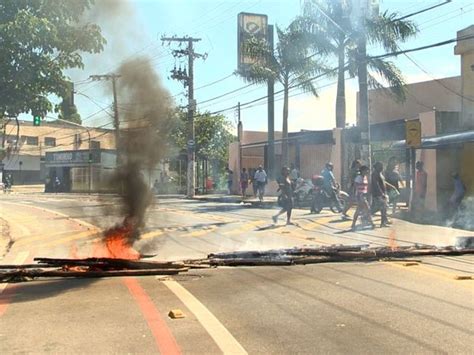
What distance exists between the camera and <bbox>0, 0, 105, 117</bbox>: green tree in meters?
8.02

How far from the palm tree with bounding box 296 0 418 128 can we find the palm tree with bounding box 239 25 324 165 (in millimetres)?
2404

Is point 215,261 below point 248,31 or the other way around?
below

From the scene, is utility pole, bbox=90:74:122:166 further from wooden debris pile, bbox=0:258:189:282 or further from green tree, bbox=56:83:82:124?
wooden debris pile, bbox=0:258:189:282

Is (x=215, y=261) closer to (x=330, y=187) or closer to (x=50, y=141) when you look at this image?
(x=330, y=187)

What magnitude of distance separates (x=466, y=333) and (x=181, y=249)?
6311 mm

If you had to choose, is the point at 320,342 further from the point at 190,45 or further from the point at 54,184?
the point at 54,184

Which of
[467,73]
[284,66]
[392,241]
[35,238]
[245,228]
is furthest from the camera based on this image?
[284,66]

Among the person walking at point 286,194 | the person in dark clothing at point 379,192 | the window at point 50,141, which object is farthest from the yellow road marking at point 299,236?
the window at point 50,141

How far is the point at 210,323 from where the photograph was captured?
17.1ft

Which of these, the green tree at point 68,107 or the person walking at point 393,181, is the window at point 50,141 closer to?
the person walking at point 393,181

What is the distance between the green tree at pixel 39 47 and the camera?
8023mm

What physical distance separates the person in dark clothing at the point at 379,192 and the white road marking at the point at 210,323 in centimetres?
799

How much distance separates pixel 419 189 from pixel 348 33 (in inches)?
230

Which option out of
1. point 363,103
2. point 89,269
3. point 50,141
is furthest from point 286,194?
point 50,141
